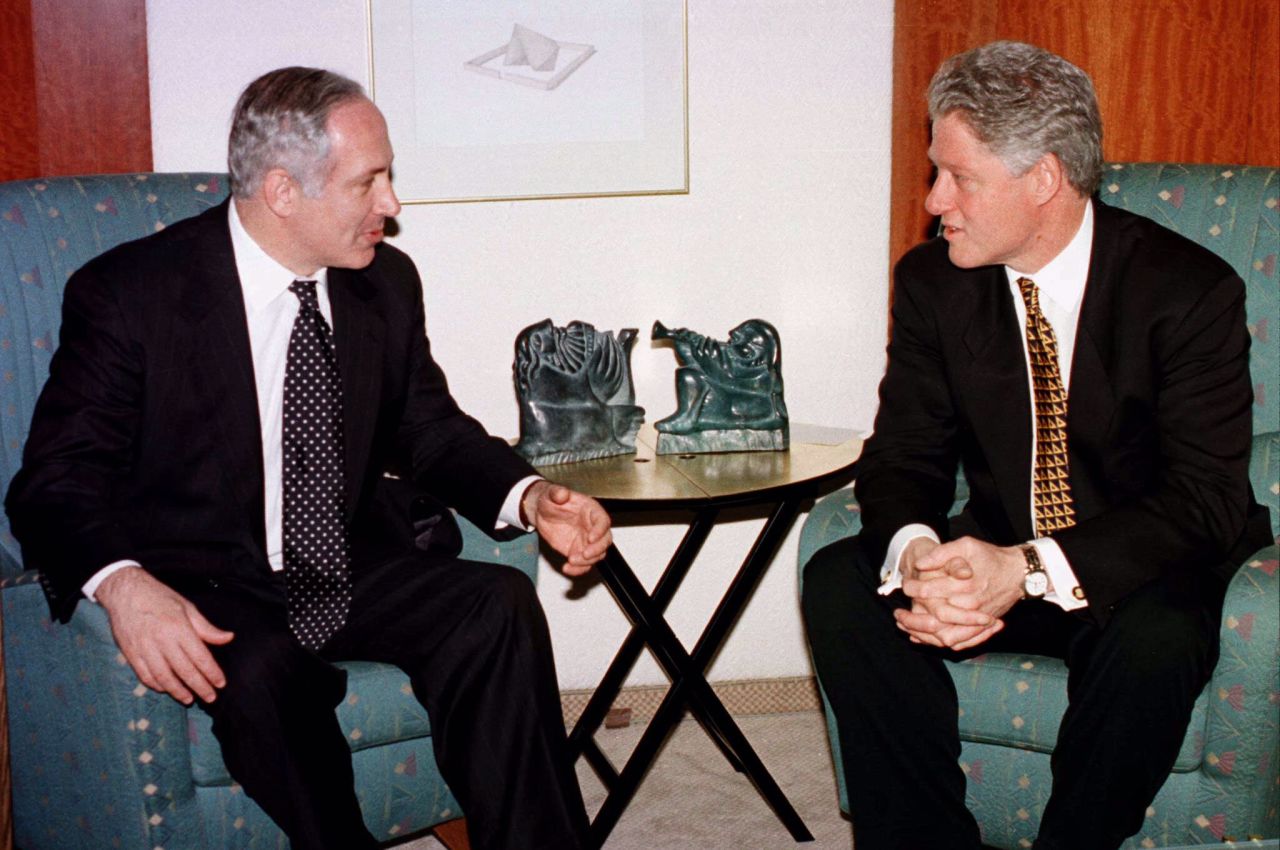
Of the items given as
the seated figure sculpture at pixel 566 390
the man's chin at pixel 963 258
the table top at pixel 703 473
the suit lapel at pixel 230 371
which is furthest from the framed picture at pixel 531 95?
the man's chin at pixel 963 258

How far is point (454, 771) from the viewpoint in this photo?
238 centimetres

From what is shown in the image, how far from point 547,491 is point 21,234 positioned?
47.2 inches

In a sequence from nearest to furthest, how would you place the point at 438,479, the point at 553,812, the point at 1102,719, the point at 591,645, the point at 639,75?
1. the point at 1102,719
2. the point at 553,812
3. the point at 438,479
4. the point at 639,75
5. the point at 591,645

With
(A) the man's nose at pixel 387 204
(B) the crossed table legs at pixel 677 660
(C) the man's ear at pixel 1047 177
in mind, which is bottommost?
(B) the crossed table legs at pixel 677 660

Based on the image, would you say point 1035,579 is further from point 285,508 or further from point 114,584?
point 114,584

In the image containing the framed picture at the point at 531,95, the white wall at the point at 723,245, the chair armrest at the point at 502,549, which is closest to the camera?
the chair armrest at the point at 502,549

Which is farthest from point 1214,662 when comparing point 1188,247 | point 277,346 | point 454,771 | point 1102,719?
point 277,346

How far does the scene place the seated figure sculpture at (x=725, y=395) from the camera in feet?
10.2

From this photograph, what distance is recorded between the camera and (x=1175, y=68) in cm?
304

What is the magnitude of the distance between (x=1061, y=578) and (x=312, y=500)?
134 cm

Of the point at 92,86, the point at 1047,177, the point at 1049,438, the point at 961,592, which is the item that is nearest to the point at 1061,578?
the point at 961,592

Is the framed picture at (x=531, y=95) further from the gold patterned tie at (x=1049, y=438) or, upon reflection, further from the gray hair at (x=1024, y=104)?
the gold patterned tie at (x=1049, y=438)

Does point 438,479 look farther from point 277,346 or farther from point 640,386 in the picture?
point 640,386

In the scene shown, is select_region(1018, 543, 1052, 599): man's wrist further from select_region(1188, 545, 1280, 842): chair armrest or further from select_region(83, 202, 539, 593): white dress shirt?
select_region(83, 202, 539, 593): white dress shirt
